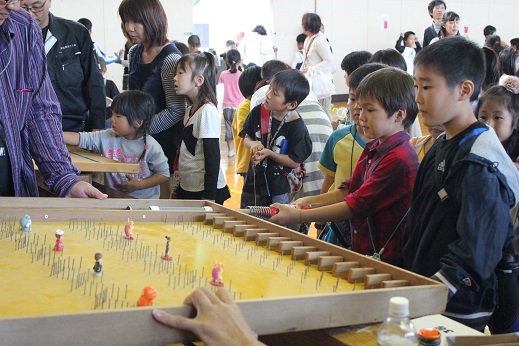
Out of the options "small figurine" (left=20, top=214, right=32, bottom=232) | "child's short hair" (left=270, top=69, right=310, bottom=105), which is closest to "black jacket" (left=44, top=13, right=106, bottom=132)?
"child's short hair" (left=270, top=69, right=310, bottom=105)

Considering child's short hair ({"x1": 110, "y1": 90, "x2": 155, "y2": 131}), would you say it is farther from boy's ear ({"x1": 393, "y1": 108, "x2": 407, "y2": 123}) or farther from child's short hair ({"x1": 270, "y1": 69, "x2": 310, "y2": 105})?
boy's ear ({"x1": 393, "y1": 108, "x2": 407, "y2": 123})

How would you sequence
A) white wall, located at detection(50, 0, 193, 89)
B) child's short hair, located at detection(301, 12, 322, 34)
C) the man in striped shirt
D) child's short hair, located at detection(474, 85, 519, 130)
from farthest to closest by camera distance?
white wall, located at detection(50, 0, 193, 89)
child's short hair, located at detection(301, 12, 322, 34)
child's short hair, located at detection(474, 85, 519, 130)
the man in striped shirt

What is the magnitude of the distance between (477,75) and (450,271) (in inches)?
29.8

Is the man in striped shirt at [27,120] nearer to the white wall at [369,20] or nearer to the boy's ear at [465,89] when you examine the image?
the boy's ear at [465,89]

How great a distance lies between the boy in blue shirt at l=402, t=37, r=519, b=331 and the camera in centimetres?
200

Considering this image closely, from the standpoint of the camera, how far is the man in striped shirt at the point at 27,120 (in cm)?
266

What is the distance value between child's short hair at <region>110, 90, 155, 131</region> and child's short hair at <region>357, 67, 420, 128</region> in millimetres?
1806

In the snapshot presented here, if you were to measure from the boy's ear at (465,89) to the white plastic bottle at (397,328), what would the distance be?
100 centimetres

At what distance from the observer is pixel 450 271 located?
6.41 feet

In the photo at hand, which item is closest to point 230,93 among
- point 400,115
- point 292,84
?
point 292,84

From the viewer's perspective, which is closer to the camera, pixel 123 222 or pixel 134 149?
pixel 123 222

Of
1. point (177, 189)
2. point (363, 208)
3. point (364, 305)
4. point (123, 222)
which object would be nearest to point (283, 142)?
point (177, 189)

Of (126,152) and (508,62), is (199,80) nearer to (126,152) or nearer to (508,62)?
(126,152)

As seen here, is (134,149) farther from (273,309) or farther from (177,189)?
(273,309)
